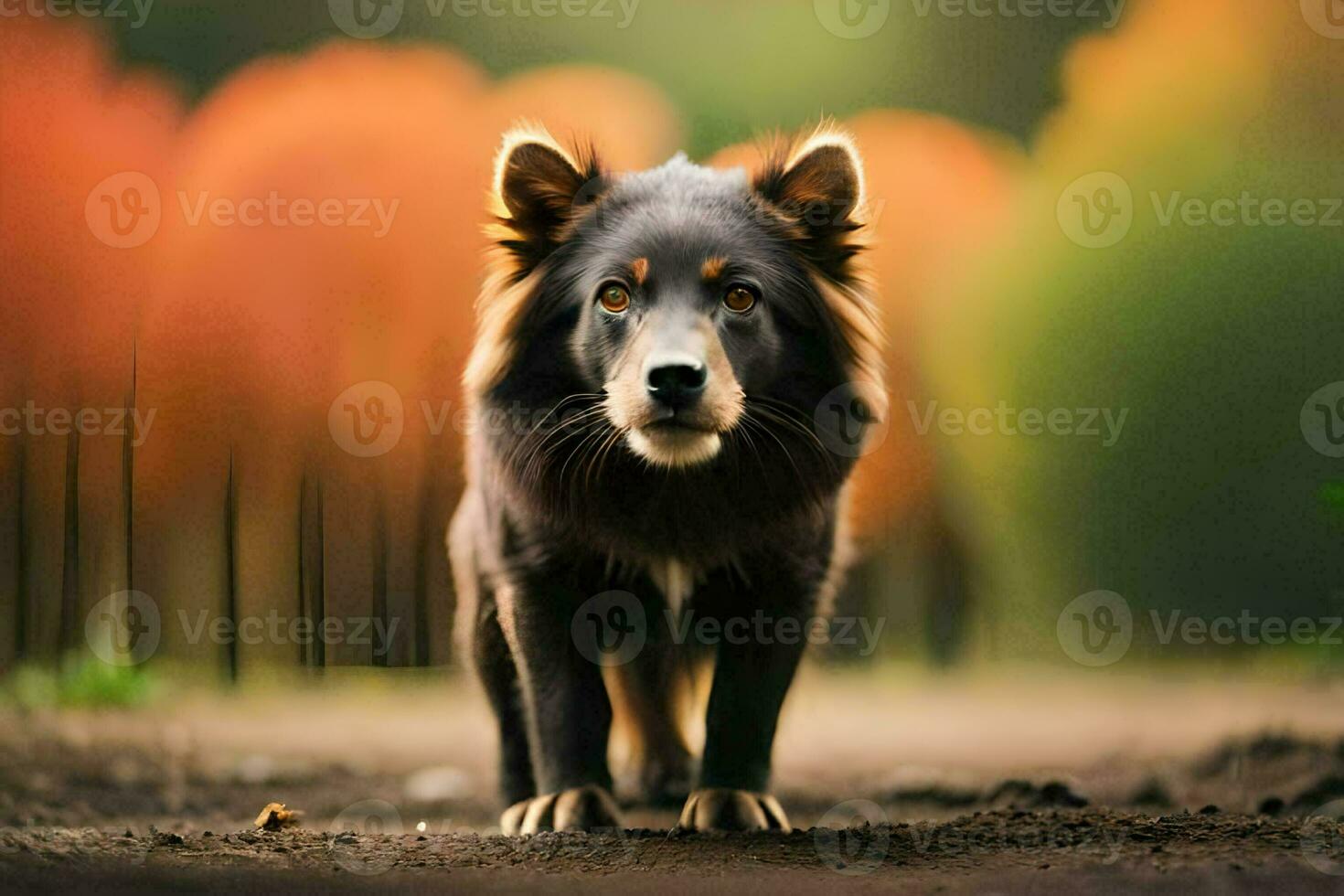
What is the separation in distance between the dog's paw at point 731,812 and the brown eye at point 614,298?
1601mm

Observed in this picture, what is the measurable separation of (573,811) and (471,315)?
1.84 metres

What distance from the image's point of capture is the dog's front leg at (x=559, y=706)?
3963 millimetres

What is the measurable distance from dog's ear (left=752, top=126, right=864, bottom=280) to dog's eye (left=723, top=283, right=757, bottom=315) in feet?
1.05

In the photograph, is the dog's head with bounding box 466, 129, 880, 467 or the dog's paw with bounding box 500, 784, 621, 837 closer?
the dog's head with bounding box 466, 129, 880, 467

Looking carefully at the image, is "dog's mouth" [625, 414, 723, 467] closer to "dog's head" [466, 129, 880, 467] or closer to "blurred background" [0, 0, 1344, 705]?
"dog's head" [466, 129, 880, 467]

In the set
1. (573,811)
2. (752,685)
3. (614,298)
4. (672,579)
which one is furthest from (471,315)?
(573,811)

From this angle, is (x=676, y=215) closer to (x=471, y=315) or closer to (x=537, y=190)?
(x=537, y=190)

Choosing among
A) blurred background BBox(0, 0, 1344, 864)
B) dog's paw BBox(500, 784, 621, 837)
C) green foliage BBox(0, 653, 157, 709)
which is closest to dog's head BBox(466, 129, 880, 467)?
blurred background BBox(0, 0, 1344, 864)

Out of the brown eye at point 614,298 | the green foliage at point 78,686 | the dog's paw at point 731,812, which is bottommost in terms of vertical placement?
the dog's paw at point 731,812

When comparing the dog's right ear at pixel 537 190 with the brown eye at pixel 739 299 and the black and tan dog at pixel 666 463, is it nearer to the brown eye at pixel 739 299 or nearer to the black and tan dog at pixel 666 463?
the black and tan dog at pixel 666 463

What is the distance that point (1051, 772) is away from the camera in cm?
450

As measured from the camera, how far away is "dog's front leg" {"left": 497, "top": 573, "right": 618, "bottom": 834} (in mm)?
3963

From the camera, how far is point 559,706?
3986 millimetres

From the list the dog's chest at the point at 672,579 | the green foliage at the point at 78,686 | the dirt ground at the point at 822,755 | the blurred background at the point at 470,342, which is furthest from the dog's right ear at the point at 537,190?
the green foliage at the point at 78,686
